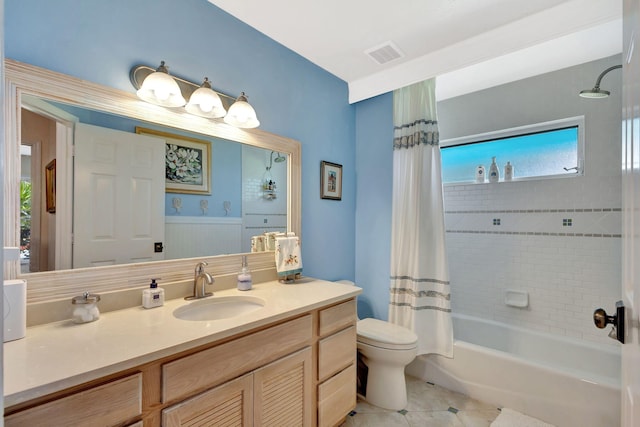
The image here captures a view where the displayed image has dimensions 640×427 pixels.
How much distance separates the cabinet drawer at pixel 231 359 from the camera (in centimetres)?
100

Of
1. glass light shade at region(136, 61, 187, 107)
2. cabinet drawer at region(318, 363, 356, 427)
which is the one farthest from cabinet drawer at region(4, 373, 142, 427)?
glass light shade at region(136, 61, 187, 107)

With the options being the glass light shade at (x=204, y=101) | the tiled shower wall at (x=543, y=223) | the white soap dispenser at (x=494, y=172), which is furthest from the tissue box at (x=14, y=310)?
the white soap dispenser at (x=494, y=172)

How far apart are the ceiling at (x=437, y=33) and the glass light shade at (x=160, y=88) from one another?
61 centimetres

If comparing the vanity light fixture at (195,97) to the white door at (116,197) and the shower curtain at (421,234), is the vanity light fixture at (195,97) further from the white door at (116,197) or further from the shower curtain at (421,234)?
the shower curtain at (421,234)

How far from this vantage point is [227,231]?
1.76 m

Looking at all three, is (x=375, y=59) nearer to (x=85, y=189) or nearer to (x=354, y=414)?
(x=85, y=189)

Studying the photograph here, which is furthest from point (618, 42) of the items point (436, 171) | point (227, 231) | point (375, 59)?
point (227, 231)

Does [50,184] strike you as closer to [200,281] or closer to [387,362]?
[200,281]

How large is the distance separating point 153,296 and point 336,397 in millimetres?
1092

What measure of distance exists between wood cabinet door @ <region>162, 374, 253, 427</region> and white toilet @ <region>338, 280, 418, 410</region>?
97 centimetres

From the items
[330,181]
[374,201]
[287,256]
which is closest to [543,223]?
[374,201]

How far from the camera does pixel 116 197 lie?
1.36m

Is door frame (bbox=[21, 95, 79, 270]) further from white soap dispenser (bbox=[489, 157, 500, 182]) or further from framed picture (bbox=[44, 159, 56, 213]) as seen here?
white soap dispenser (bbox=[489, 157, 500, 182])

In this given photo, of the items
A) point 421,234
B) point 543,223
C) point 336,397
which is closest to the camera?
point 336,397
